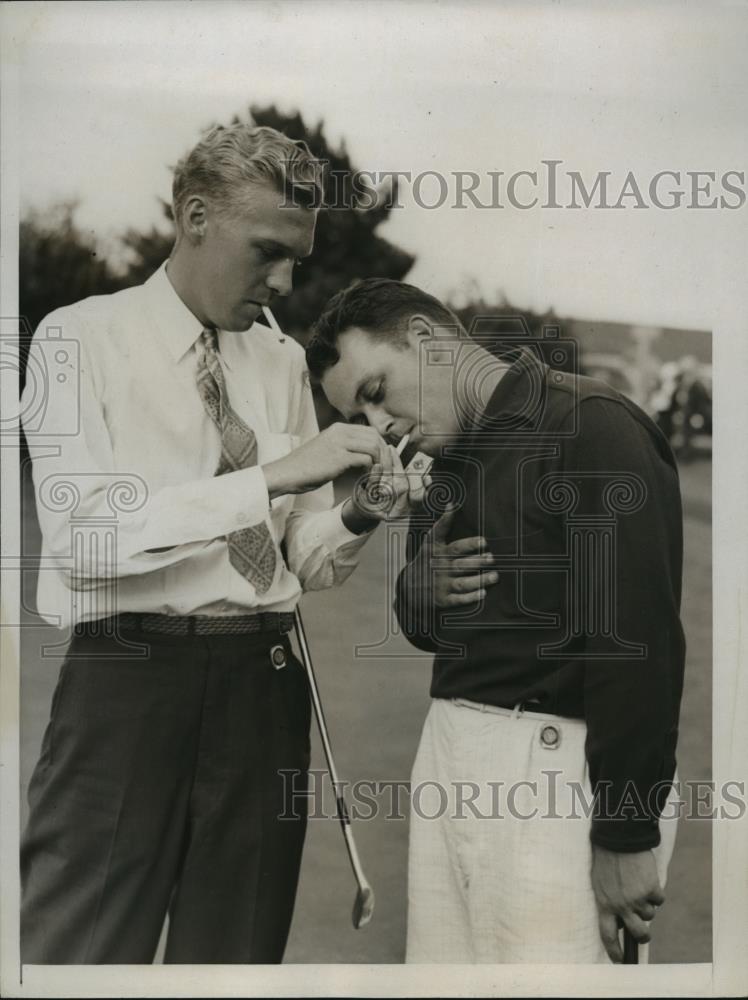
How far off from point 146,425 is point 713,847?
1.92 meters

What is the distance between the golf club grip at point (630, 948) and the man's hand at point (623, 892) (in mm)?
11

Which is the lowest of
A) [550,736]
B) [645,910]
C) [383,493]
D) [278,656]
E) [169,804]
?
[645,910]

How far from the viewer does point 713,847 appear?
3.20m

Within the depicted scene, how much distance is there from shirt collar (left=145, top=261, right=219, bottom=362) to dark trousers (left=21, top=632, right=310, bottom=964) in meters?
0.77

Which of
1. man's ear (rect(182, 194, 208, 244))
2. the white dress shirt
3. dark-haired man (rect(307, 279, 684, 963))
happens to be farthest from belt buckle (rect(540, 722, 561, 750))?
man's ear (rect(182, 194, 208, 244))

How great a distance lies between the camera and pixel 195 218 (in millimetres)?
3027

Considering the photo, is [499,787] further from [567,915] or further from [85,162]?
[85,162]

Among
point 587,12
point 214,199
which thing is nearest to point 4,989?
point 214,199

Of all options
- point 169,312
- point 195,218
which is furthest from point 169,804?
point 195,218

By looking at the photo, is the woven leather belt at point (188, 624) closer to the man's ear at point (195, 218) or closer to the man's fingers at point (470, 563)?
the man's fingers at point (470, 563)

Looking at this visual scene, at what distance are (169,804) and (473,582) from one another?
3.22ft

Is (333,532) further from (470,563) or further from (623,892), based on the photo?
(623,892)

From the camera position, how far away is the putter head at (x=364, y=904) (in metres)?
3.12

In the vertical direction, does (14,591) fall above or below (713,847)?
above
